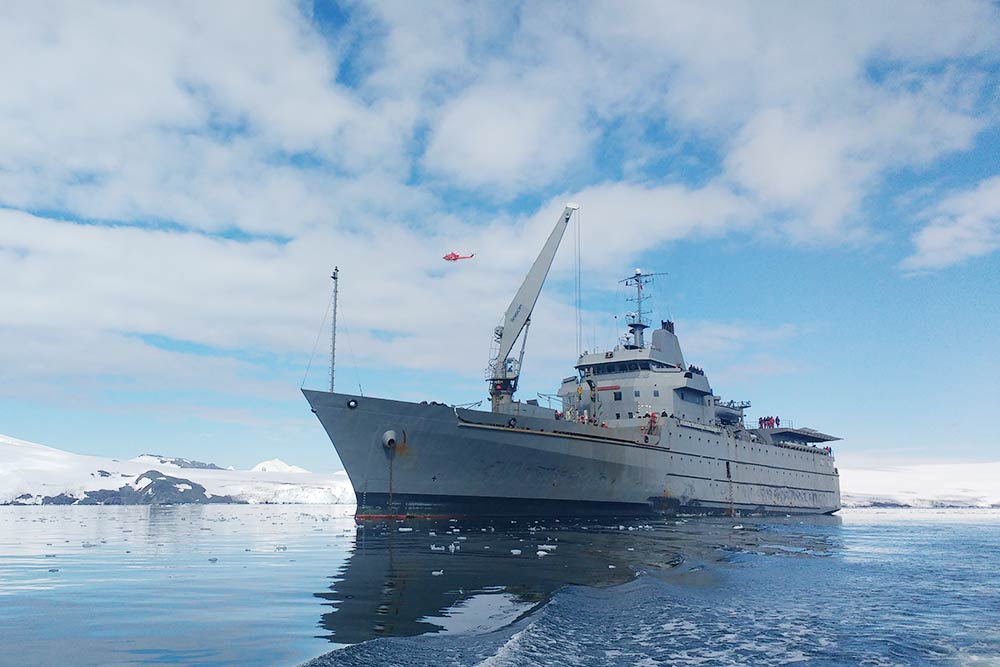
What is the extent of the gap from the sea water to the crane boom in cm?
1537

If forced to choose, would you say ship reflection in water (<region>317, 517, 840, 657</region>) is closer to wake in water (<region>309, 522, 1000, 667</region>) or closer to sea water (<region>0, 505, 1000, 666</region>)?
sea water (<region>0, 505, 1000, 666</region>)

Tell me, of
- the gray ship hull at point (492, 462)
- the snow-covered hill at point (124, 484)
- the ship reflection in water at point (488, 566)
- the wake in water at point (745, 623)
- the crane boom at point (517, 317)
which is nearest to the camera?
the wake in water at point (745, 623)

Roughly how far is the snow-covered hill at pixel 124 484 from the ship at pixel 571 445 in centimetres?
10586

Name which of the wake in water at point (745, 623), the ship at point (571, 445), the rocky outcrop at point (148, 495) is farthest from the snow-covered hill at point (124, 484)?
the wake in water at point (745, 623)

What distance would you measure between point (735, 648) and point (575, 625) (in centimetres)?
229

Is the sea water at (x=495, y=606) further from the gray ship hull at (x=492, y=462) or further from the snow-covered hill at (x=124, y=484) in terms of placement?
the snow-covered hill at (x=124, y=484)

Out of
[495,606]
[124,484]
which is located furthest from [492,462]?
[124,484]

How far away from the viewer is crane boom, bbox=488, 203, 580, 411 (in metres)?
36.7

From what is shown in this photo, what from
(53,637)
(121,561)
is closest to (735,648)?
(53,637)

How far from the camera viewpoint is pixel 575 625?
980cm

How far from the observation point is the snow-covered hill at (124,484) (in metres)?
126

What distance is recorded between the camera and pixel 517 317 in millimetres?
39031

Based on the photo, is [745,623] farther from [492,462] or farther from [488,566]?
[492,462]

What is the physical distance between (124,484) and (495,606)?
150 m
